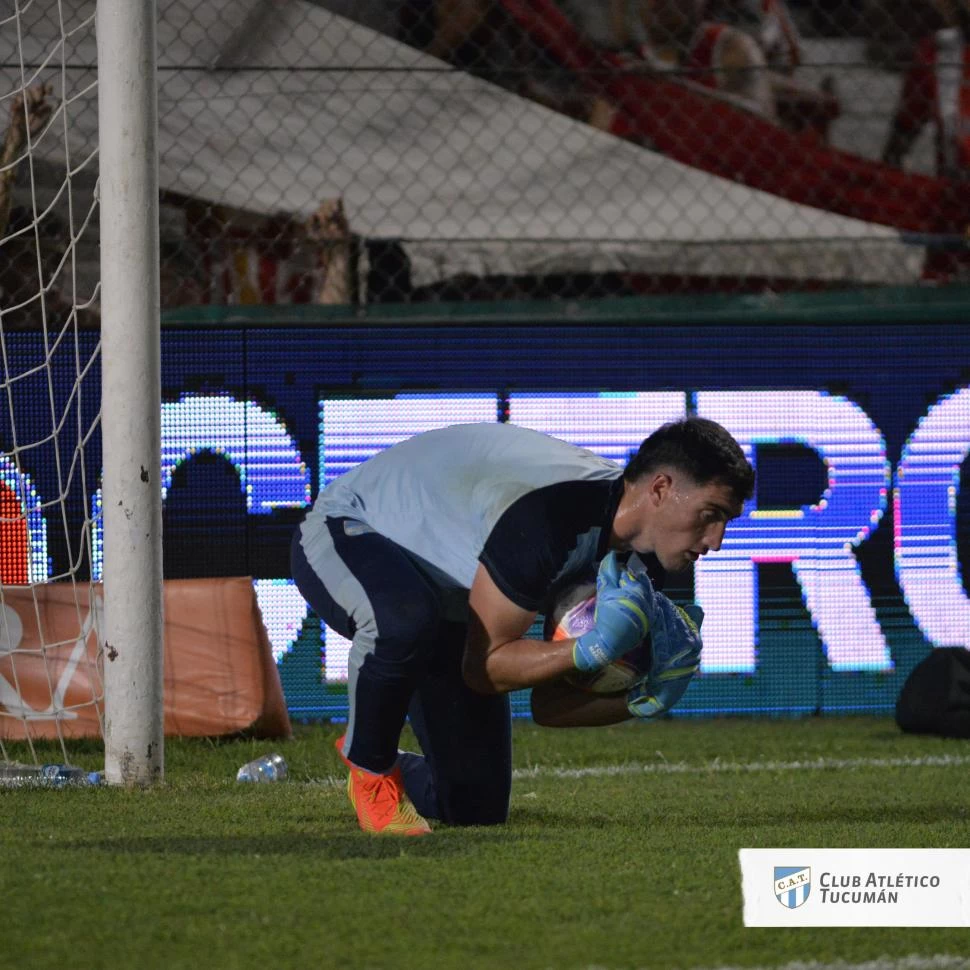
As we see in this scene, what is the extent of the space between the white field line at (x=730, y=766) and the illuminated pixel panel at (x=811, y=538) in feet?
3.28

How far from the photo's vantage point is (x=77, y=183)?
7109 millimetres

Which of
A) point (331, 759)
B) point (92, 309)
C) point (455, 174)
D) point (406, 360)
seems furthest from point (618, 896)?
point (455, 174)

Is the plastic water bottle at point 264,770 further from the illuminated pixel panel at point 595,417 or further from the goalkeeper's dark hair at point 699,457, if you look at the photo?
the illuminated pixel panel at point 595,417

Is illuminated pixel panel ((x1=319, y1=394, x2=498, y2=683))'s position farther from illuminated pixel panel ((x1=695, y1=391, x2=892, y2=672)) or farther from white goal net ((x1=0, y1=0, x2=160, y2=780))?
illuminated pixel panel ((x1=695, y1=391, x2=892, y2=672))

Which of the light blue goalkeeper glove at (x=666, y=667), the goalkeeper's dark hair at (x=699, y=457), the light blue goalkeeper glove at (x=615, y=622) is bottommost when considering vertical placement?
the light blue goalkeeper glove at (x=666, y=667)

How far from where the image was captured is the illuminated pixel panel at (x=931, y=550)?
6742 millimetres

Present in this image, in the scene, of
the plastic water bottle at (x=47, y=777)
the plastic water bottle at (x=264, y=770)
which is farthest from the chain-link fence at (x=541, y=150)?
the plastic water bottle at (x=264, y=770)

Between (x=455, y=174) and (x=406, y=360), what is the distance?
5.25 ft

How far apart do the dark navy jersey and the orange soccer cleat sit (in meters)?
Result: 0.52

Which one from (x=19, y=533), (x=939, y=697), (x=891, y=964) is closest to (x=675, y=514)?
(x=891, y=964)

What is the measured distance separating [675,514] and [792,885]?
103cm

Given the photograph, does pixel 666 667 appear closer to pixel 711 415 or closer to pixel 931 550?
pixel 711 415

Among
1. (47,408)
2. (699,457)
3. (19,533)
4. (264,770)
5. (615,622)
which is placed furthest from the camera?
(47,408)

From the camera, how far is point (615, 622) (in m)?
3.75
